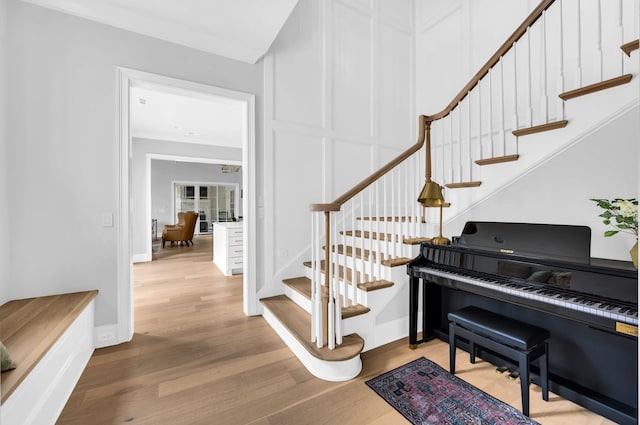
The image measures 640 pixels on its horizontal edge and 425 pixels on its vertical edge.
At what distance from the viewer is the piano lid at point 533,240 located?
5.13 ft

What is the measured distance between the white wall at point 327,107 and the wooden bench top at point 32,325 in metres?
1.60

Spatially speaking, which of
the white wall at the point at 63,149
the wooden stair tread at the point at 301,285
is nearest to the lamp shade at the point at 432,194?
the wooden stair tread at the point at 301,285

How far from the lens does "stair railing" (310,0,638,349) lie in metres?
1.89

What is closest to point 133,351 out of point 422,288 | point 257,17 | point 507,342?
point 422,288

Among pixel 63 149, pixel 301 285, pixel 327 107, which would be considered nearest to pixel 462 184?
pixel 301 285

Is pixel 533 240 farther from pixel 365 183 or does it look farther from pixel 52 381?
pixel 52 381

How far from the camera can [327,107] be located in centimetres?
335

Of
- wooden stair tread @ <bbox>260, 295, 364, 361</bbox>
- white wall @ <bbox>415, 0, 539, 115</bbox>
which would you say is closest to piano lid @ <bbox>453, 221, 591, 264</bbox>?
wooden stair tread @ <bbox>260, 295, 364, 361</bbox>

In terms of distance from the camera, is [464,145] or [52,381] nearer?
[52,381]

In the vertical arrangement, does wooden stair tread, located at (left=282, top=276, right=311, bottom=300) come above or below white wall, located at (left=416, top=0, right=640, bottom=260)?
below

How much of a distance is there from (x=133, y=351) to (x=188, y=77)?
2.53 meters

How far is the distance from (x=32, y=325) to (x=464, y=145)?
4401mm

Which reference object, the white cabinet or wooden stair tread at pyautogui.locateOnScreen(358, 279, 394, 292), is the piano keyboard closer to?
wooden stair tread at pyautogui.locateOnScreen(358, 279, 394, 292)

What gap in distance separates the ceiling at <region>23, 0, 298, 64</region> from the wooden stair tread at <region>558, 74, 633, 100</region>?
2.09 meters
